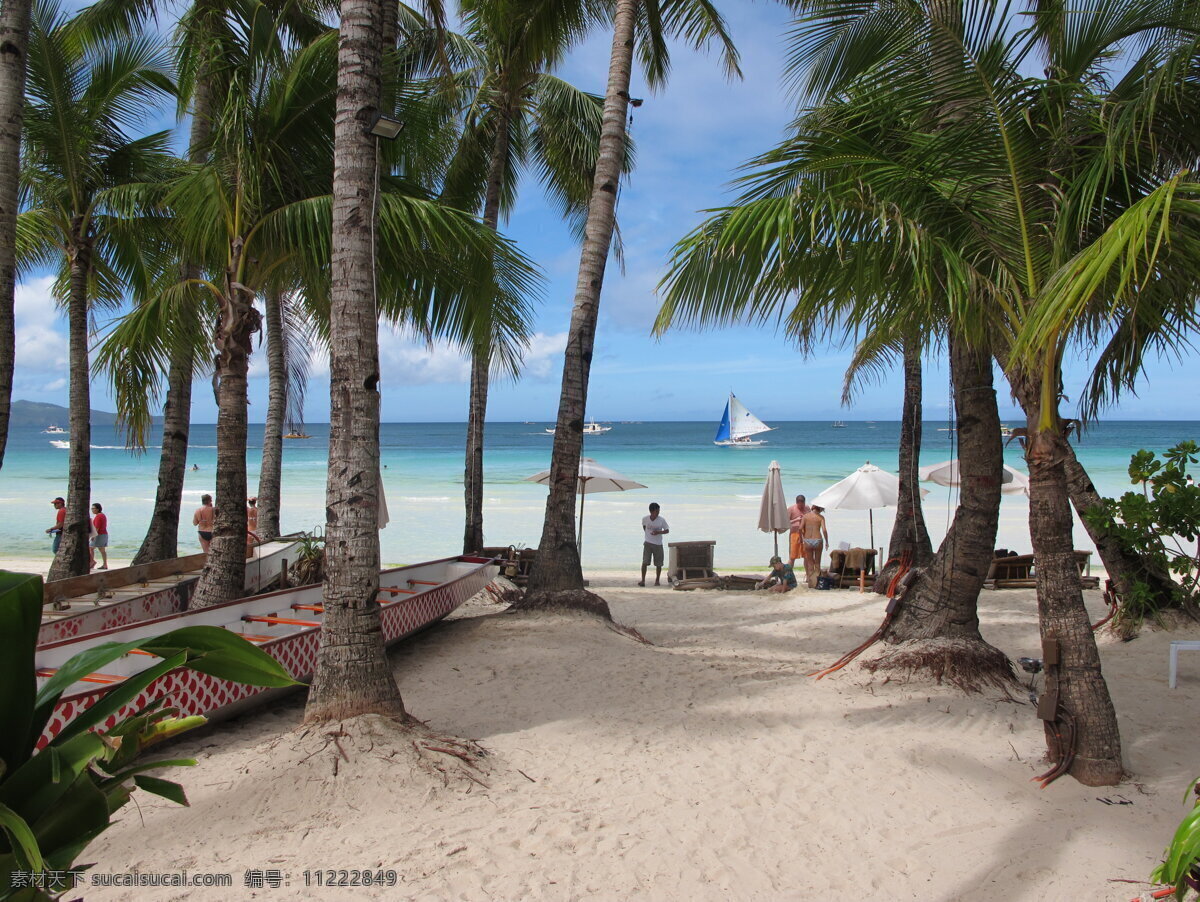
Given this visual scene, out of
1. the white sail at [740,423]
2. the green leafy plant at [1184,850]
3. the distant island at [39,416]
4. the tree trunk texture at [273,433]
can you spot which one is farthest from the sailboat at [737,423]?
the distant island at [39,416]

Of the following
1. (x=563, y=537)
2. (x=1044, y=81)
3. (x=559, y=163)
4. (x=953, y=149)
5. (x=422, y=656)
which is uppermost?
(x=559, y=163)

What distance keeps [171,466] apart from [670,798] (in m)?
8.08

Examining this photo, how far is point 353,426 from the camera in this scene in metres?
4.79

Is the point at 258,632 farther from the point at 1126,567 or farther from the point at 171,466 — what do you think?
the point at 1126,567

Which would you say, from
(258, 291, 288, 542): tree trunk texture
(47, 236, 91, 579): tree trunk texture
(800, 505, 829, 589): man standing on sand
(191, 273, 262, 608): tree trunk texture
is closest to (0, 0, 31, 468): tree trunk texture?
(191, 273, 262, 608): tree trunk texture

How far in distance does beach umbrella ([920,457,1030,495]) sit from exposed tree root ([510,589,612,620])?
7.42 m

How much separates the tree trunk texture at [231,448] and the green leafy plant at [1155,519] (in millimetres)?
7818

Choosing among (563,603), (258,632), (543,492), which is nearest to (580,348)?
(563,603)

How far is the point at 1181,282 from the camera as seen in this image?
430 centimetres

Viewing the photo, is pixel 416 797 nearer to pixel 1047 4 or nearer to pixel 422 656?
pixel 422 656

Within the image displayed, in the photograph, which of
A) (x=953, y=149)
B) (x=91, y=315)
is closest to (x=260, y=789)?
(x=953, y=149)

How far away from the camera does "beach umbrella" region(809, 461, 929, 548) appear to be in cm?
1357

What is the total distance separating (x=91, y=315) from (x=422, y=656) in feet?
30.6

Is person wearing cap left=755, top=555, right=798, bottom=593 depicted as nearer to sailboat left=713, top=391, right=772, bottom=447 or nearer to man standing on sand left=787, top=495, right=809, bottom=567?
man standing on sand left=787, top=495, right=809, bottom=567
